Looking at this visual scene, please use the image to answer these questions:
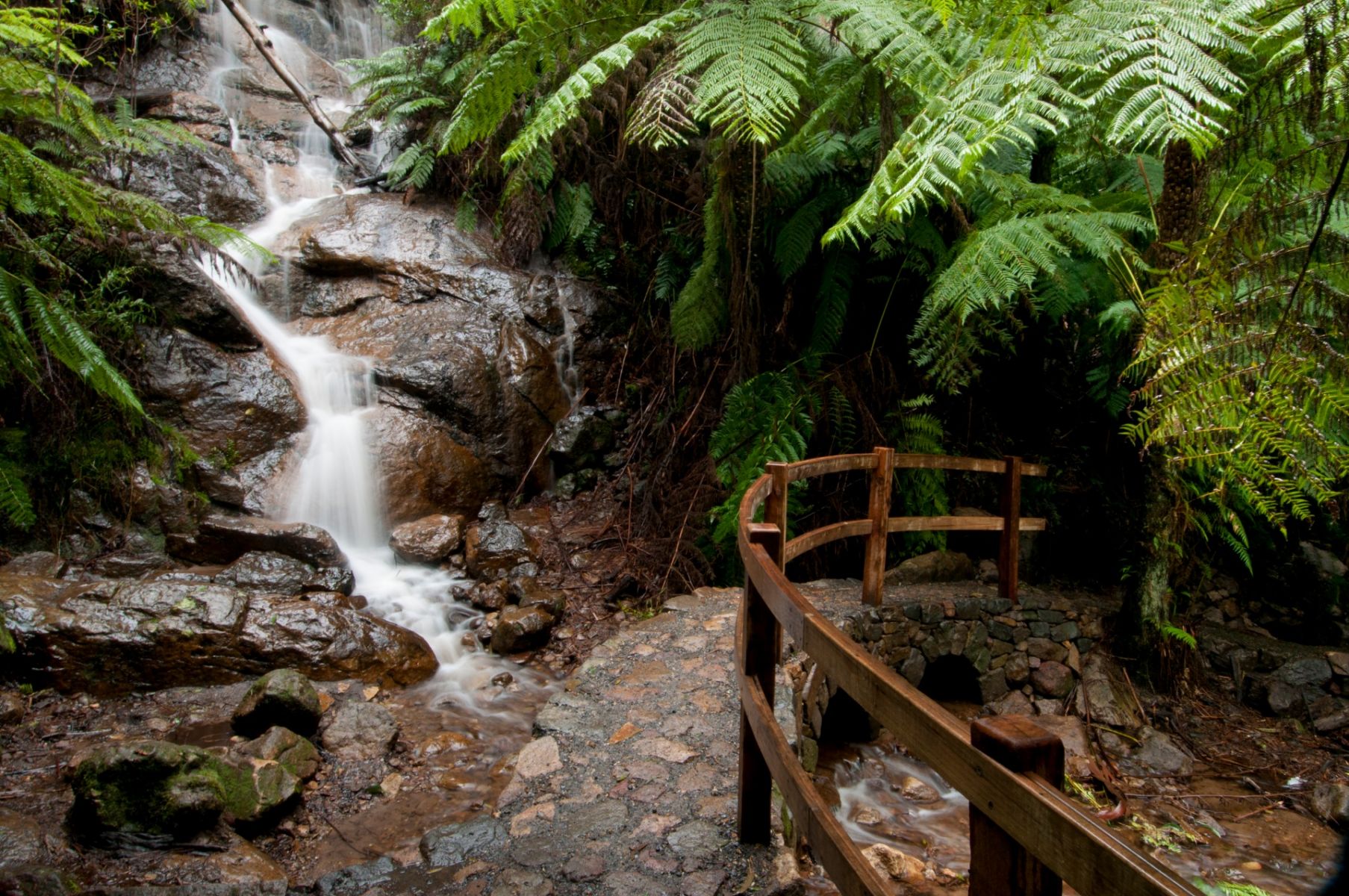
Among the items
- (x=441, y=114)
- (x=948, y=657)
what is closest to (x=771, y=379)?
(x=948, y=657)

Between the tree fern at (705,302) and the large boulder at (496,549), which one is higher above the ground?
the tree fern at (705,302)

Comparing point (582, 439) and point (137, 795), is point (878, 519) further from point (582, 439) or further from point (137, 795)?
point (582, 439)

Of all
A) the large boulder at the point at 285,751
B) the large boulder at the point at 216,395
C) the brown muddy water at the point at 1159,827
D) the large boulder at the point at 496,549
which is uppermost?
the large boulder at the point at 216,395

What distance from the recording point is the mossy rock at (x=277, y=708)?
3.81 m

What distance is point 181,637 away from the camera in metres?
4.48

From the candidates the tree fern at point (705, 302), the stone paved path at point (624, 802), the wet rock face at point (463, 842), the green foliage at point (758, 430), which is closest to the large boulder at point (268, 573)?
the stone paved path at point (624, 802)

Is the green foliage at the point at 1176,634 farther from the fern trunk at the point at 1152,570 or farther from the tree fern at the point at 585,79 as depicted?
the tree fern at the point at 585,79

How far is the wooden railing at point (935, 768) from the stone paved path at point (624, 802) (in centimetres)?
22

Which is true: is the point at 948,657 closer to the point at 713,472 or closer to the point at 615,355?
the point at 713,472

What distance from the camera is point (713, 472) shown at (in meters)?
5.71

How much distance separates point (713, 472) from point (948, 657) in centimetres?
206

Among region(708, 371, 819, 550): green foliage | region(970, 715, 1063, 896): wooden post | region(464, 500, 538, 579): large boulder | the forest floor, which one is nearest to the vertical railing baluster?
the forest floor

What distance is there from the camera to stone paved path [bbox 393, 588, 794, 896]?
233cm

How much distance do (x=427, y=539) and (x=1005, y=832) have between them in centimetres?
582
